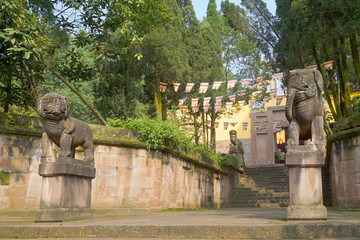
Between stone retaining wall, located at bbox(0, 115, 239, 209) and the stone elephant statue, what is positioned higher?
the stone elephant statue

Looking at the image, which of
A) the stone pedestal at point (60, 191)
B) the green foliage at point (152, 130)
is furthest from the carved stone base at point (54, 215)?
the green foliage at point (152, 130)

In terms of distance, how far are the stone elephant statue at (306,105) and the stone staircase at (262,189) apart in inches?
406

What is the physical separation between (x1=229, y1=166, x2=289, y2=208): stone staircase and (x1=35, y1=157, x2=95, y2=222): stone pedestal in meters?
10.9

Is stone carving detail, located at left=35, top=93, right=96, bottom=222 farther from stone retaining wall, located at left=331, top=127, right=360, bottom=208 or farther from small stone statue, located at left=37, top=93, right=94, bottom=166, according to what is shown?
stone retaining wall, located at left=331, top=127, right=360, bottom=208

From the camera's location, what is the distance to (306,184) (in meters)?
5.82

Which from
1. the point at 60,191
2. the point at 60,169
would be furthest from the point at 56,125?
the point at 60,191

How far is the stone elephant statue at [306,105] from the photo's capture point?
612cm

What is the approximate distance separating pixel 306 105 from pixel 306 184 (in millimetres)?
1299

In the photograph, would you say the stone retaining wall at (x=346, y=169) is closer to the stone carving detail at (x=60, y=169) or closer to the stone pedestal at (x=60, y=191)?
the stone carving detail at (x=60, y=169)

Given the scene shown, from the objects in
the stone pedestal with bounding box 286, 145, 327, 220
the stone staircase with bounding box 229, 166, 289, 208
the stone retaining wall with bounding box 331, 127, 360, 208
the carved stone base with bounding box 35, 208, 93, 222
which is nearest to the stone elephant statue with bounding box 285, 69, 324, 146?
the stone pedestal with bounding box 286, 145, 327, 220

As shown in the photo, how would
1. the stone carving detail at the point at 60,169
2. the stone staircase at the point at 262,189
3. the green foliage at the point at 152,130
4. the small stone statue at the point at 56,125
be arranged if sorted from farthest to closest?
1. the stone staircase at the point at 262,189
2. the green foliage at the point at 152,130
3. the small stone statue at the point at 56,125
4. the stone carving detail at the point at 60,169

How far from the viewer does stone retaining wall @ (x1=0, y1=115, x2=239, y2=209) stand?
31.3 feet

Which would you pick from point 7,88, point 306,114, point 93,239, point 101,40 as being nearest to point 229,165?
point 101,40

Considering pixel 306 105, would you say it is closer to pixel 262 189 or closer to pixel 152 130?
pixel 152 130
